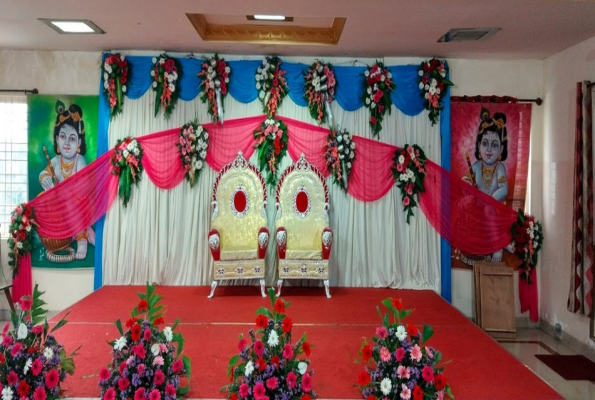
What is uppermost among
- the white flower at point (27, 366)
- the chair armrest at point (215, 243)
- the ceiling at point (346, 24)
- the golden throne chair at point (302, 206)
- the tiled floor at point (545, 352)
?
the ceiling at point (346, 24)

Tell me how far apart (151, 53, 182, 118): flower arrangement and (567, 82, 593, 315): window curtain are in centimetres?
417

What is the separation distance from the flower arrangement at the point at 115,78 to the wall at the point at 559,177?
4716mm

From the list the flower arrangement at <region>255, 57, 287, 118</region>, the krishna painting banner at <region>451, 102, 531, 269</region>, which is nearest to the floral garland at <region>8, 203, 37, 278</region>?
the flower arrangement at <region>255, 57, 287, 118</region>

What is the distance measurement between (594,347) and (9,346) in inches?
189

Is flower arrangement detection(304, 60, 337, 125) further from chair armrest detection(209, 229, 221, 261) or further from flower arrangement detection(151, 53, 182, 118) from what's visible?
chair armrest detection(209, 229, 221, 261)

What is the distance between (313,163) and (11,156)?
3480 mm

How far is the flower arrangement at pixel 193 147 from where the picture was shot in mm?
6094

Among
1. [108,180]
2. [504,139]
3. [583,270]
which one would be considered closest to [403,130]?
[504,139]

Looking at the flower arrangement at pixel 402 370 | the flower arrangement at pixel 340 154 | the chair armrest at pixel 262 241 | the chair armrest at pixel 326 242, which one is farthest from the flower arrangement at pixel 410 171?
the flower arrangement at pixel 402 370

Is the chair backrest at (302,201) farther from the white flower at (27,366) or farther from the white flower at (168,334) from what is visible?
the white flower at (27,366)

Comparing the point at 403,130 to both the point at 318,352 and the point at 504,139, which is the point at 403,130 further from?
the point at 318,352

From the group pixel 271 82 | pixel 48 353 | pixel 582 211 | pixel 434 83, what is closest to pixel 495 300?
pixel 582 211

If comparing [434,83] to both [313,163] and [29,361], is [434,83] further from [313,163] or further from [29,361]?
[29,361]

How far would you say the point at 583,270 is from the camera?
5105mm
